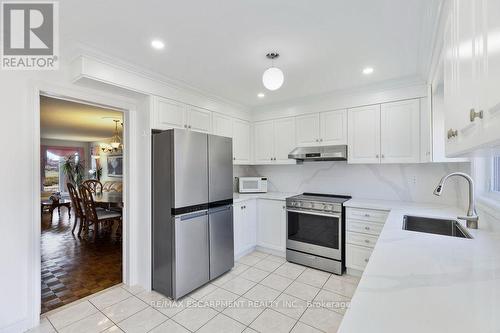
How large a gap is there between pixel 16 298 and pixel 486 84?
3.15 meters

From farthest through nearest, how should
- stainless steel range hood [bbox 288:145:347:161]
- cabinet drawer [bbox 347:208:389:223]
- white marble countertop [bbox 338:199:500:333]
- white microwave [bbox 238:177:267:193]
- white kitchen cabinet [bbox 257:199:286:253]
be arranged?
white microwave [bbox 238:177:267:193] < white kitchen cabinet [bbox 257:199:286:253] < stainless steel range hood [bbox 288:145:347:161] < cabinet drawer [bbox 347:208:389:223] < white marble countertop [bbox 338:199:500:333]

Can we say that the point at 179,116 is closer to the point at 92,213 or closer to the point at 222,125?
the point at 222,125

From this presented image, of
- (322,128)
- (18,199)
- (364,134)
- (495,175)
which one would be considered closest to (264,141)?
(322,128)

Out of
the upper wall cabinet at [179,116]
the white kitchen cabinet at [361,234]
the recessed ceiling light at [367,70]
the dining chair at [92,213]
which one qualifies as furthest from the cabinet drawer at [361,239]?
the dining chair at [92,213]

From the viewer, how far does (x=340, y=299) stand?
234 cm

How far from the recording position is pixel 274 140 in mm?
3750

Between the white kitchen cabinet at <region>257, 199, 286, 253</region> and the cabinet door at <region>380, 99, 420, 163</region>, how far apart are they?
155cm

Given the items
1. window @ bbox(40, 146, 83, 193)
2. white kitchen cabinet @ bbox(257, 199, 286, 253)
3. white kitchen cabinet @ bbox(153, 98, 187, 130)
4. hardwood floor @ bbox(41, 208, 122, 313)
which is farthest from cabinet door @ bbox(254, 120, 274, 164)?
window @ bbox(40, 146, 83, 193)

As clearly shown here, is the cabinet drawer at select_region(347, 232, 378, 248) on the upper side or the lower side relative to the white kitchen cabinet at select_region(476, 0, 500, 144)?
lower

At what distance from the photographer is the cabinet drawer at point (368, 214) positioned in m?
2.62

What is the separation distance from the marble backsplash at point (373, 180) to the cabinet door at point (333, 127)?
0.44 meters

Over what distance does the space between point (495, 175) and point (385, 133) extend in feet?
3.68

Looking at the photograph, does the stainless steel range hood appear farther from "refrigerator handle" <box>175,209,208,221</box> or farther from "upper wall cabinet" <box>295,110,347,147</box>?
"refrigerator handle" <box>175,209,208,221</box>

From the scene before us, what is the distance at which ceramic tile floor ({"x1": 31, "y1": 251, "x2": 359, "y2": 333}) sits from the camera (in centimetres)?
196
